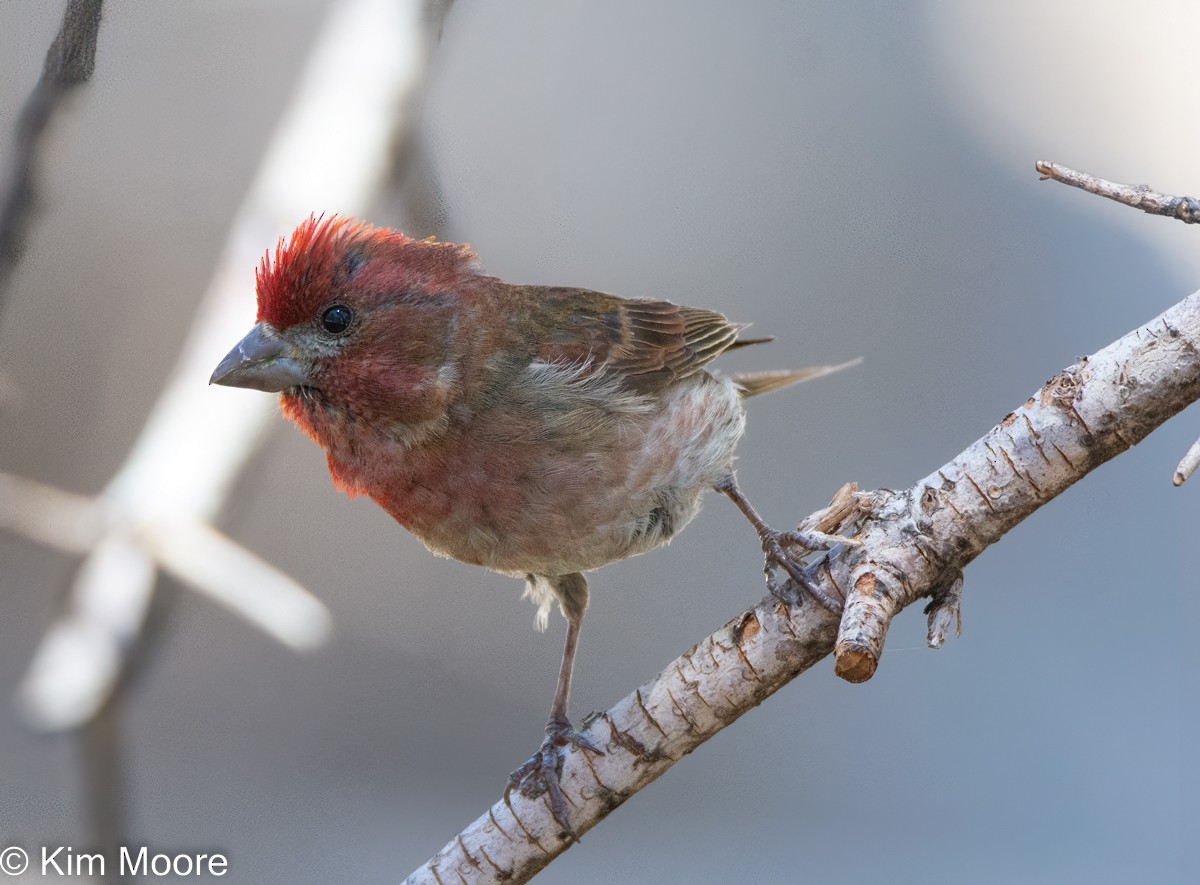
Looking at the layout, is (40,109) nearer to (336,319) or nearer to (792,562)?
(336,319)

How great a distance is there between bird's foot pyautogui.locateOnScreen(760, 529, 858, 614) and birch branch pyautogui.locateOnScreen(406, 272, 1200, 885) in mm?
21

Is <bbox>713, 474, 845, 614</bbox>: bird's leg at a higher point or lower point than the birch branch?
higher

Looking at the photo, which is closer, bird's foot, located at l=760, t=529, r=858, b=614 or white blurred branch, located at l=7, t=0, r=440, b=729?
bird's foot, located at l=760, t=529, r=858, b=614

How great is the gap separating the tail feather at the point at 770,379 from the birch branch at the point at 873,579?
0.78m

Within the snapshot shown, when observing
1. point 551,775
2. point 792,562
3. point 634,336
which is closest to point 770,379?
point 634,336

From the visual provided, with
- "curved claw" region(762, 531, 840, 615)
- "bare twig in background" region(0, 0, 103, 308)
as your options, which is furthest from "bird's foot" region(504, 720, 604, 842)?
"bare twig in background" region(0, 0, 103, 308)

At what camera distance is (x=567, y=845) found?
202cm

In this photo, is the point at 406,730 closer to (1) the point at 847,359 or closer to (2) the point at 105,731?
(2) the point at 105,731

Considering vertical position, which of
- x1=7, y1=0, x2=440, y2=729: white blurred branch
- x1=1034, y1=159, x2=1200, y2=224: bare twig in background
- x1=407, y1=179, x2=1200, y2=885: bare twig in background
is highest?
x1=7, y1=0, x2=440, y2=729: white blurred branch

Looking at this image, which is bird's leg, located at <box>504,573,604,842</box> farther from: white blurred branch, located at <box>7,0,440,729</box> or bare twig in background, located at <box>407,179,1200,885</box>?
white blurred branch, located at <box>7,0,440,729</box>

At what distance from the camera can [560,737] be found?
223cm

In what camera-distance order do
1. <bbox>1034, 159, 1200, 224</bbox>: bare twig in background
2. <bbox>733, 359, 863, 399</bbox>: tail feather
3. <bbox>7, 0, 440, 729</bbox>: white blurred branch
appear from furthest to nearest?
1. <bbox>733, 359, 863, 399</bbox>: tail feather
2. <bbox>7, 0, 440, 729</bbox>: white blurred branch
3. <bbox>1034, 159, 1200, 224</bbox>: bare twig in background

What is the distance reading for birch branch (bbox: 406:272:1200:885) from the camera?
1.66 metres

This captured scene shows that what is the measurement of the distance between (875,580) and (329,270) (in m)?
1.08
